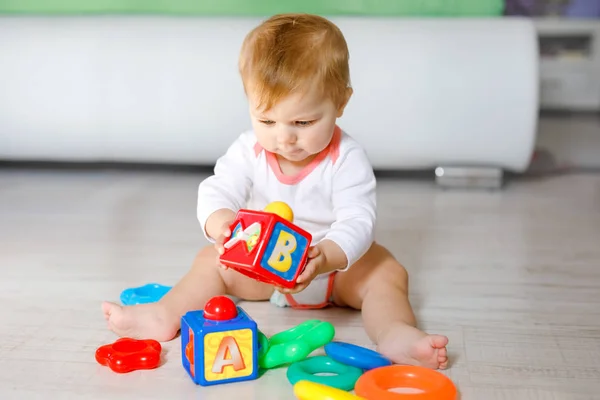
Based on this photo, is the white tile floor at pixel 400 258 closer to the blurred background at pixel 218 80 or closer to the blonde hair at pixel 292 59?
the blurred background at pixel 218 80

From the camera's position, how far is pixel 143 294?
1.06 metres

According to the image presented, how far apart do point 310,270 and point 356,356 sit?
10 centimetres

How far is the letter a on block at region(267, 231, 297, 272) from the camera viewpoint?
781mm

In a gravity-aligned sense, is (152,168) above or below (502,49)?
below

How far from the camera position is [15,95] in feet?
5.86

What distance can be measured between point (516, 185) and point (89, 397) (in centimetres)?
126

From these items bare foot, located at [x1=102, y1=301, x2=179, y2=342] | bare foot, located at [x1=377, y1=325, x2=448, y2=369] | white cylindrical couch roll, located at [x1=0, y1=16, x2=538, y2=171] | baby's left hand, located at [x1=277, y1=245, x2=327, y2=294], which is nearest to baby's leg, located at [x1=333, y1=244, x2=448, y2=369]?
bare foot, located at [x1=377, y1=325, x2=448, y2=369]

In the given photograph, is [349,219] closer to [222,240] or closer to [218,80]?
[222,240]

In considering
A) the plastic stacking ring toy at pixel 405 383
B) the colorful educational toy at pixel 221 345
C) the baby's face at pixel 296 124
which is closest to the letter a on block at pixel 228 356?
the colorful educational toy at pixel 221 345

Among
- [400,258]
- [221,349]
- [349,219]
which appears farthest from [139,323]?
[400,258]

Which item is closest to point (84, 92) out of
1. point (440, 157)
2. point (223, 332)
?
point (440, 157)

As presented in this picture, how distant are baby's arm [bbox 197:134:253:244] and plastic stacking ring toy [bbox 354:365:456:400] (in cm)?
27

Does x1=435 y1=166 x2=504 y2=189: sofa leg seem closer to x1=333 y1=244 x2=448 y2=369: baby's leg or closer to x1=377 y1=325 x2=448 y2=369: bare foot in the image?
x1=333 y1=244 x2=448 y2=369: baby's leg

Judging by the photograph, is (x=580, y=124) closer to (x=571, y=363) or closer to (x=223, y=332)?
(x=571, y=363)
